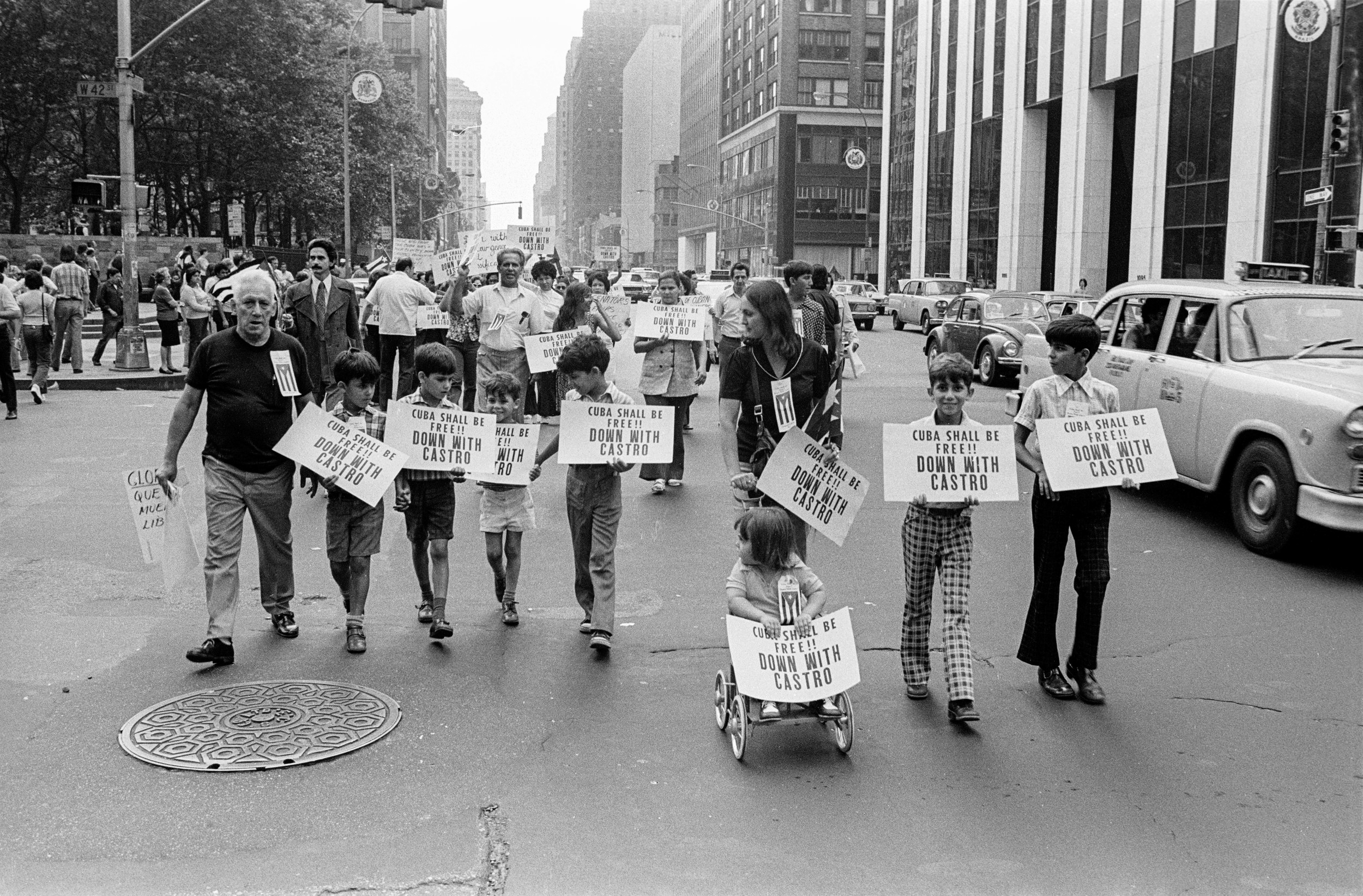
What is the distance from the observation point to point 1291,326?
9.88 m

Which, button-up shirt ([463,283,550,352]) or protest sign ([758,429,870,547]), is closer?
protest sign ([758,429,870,547])

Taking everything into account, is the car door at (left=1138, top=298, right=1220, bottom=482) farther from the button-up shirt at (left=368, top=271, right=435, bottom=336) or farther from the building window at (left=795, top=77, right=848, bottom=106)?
the building window at (left=795, top=77, right=848, bottom=106)

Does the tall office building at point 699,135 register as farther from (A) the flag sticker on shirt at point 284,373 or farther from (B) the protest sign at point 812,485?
(B) the protest sign at point 812,485

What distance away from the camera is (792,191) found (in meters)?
102

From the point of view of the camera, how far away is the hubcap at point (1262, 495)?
348 inches

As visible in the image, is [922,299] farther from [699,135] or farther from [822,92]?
[699,135]

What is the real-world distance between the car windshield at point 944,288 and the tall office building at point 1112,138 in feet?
17.8

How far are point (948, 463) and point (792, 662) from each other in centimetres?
126

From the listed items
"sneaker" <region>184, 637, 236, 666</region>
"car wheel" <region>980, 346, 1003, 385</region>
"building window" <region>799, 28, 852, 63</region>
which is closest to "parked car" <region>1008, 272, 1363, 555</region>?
"sneaker" <region>184, 637, 236, 666</region>

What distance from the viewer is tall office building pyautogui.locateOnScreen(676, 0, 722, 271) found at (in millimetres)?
132875

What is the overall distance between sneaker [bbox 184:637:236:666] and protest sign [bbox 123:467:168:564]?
59cm

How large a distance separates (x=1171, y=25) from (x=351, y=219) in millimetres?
44336

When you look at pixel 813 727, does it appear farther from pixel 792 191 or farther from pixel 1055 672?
pixel 792 191

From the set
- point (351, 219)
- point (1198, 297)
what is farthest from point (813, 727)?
point (351, 219)
